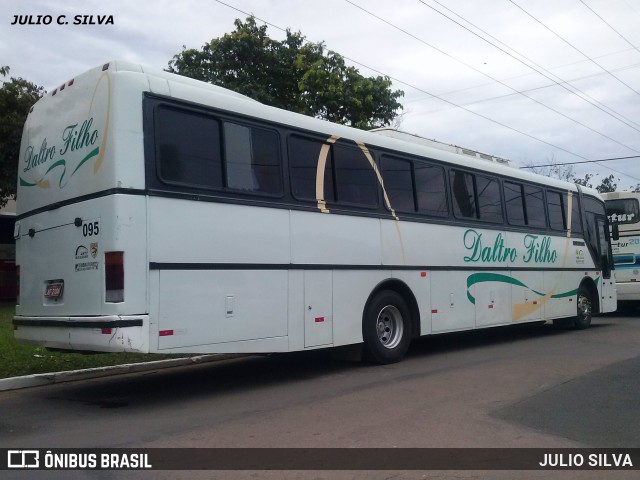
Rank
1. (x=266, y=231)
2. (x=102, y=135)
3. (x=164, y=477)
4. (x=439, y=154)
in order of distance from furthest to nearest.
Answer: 1. (x=439, y=154)
2. (x=266, y=231)
3. (x=102, y=135)
4. (x=164, y=477)

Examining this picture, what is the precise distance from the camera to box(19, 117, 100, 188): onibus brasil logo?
7297 millimetres

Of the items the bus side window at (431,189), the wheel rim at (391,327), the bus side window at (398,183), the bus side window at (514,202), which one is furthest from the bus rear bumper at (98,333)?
the bus side window at (514,202)

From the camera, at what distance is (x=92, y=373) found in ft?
31.4

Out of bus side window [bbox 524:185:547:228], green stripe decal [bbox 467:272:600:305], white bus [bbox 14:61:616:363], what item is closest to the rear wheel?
green stripe decal [bbox 467:272:600:305]

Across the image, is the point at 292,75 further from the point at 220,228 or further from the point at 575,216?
the point at 220,228

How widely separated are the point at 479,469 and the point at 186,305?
Answer: 11.8ft

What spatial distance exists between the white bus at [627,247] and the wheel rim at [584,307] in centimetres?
421

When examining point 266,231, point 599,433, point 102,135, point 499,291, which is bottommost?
point 599,433

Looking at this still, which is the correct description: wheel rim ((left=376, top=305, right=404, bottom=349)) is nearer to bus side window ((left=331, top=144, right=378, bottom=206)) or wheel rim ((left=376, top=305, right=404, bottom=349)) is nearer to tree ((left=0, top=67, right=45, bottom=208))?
bus side window ((left=331, top=144, right=378, bottom=206))

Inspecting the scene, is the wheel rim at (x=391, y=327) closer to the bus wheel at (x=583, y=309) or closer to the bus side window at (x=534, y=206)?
the bus side window at (x=534, y=206)

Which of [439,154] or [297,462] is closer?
[297,462]

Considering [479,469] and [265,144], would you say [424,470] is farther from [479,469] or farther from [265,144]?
[265,144]

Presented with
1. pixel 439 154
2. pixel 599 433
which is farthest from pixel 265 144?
pixel 599 433

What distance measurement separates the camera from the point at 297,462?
17.4ft
